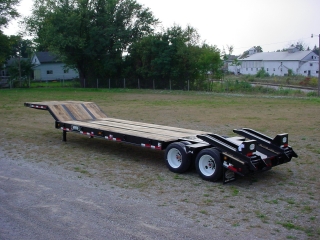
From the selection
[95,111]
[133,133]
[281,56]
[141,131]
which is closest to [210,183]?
[133,133]

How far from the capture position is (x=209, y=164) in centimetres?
764

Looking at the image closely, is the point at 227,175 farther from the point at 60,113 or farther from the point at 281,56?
the point at 281,56

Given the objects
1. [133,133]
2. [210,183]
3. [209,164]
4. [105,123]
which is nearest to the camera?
[210,183]

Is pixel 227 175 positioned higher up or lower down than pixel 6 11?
lower down

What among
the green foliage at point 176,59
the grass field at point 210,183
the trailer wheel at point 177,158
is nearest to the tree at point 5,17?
the green foliage at point 176,59

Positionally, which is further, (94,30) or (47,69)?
(47,69)

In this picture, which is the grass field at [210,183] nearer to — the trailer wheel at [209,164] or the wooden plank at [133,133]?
the trailer wheel at [209,164]

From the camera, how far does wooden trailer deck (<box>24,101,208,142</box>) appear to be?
29.9 feet

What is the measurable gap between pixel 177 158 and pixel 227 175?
1231 millimetres

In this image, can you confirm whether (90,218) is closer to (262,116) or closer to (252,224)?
(252,224)

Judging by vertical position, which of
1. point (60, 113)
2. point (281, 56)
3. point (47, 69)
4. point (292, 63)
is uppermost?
point (281, 56)

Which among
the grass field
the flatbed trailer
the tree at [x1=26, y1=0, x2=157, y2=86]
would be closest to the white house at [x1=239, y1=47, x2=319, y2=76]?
the tree at [x1=26, y1=0, x2=157, y2=86]

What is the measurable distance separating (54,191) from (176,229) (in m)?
2.71

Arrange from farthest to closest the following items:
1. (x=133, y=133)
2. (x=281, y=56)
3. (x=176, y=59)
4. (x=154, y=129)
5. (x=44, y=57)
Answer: (x=281, y=56), (x=44, y=57), (x=176, y=59), (x=154, y=129), (x=133, y=133)
